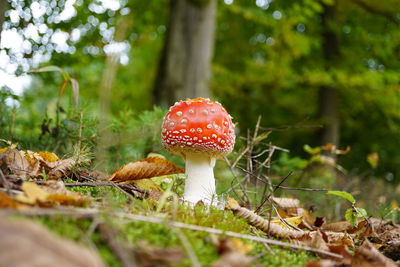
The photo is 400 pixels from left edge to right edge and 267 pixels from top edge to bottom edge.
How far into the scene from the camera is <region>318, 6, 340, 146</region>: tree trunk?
7164 millimetres

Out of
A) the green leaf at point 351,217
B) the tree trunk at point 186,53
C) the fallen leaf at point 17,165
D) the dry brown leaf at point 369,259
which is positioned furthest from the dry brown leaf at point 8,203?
the tree trunk at point 186,53

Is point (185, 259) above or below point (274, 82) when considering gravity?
below

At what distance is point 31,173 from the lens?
167 centimetres

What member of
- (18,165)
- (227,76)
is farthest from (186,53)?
(18,165)

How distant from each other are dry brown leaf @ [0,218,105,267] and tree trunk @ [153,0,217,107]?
3.76 m

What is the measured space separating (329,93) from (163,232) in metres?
6.93

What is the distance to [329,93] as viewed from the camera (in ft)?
24.4

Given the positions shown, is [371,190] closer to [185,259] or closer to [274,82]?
[274,82]

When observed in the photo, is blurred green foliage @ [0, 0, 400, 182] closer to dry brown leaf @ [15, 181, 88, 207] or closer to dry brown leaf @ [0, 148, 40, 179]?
dry brown leaf @ [0, 148, 40, 179]

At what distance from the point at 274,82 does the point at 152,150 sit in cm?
437

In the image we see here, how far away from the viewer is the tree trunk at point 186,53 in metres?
4.58

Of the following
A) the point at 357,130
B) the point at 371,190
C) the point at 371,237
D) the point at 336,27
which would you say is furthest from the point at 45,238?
the point at 357,130

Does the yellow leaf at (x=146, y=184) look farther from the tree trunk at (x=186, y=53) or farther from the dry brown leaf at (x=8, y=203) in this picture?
the tree trunk at (x=186, y=53)

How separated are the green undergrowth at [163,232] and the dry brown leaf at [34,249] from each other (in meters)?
0.15
